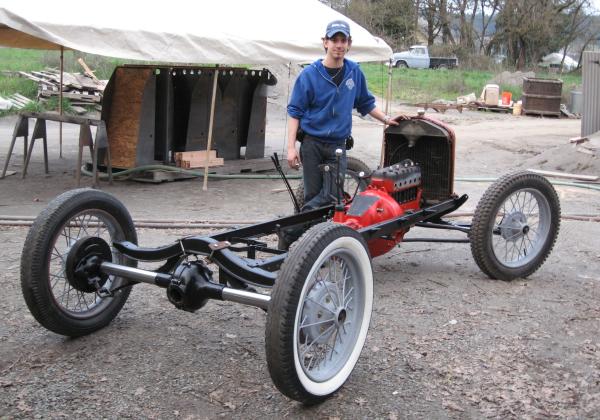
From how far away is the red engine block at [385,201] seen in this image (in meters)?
5.22

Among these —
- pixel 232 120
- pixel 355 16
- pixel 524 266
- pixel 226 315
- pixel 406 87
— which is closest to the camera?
pixel 226 315

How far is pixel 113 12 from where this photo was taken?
879 centimetres

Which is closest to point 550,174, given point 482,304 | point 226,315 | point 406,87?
point 482,304

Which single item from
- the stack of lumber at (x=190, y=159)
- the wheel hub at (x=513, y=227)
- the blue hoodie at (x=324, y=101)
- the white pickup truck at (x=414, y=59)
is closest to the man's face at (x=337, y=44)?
the blue hoodie at (x=324, y=101)

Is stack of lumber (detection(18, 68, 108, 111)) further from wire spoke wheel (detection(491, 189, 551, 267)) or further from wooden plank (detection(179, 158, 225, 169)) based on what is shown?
wire spoke wheel (detection(491, 189, 551, 267))

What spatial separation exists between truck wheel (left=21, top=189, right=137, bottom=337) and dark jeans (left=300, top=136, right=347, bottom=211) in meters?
1.66

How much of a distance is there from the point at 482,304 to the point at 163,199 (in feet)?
16.4

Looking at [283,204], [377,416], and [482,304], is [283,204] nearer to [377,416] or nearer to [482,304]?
[482,304]

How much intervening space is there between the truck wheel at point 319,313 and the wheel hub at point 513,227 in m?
2.17

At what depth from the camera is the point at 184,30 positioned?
8867 mm

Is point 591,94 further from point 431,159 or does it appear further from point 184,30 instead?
point 431,159

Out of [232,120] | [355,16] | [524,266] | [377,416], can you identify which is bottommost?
[377,416]

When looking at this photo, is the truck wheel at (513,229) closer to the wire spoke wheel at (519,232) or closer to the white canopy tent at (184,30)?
the wire spoke wheel at (519,232)

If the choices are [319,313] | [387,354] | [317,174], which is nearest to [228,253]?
[319,313]
